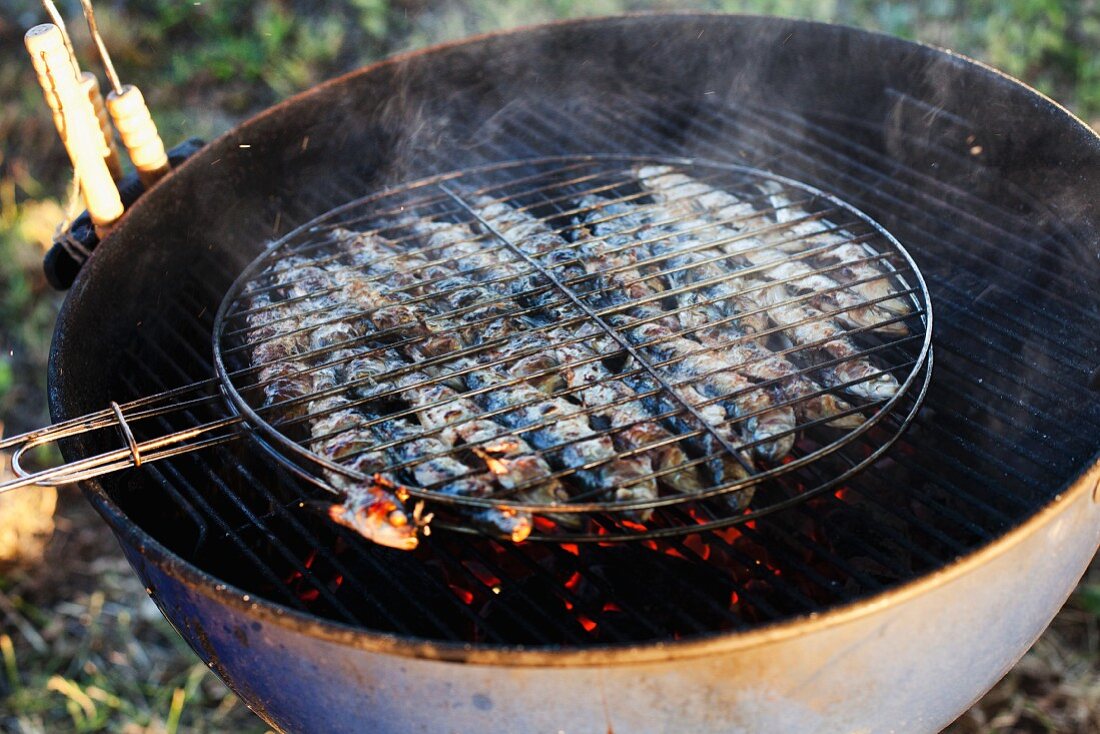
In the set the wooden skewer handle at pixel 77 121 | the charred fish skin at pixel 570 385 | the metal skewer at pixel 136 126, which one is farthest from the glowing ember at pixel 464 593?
the metal skewer at pixel 136 126

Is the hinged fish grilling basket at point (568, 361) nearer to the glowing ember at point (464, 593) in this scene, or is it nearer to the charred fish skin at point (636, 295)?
the charred fish skin at point (636, 295)

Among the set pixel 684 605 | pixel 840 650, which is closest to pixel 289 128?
pixel 684 605

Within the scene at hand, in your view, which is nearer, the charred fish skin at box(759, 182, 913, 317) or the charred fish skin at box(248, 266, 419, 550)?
A: the charred fish skin at box(248, 266, 419, 550)

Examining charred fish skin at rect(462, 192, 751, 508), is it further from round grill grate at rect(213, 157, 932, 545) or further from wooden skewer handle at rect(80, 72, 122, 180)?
wooden skewer handle at rect(80, 72, 122, 180)

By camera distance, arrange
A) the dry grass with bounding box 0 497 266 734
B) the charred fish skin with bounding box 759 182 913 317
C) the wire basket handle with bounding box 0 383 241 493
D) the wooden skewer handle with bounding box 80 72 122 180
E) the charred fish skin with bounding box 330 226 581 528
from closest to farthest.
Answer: the wire basket handle with bounding box 0 383 241 493
the charred fish skin with bounding box 330 226 581 528
the charred fish skin with bounding box 759 182 913 317
the wooden skewer handle with bounding box 80 72 122 180
the dry grass with bounding box 0 497 266 734

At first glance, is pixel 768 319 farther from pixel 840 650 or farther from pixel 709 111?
pixel 709 111

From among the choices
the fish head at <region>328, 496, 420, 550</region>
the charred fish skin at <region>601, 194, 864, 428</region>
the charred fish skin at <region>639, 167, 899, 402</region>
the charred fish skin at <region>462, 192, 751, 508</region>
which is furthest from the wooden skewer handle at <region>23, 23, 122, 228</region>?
the charred fish skin at <region>639, 167, 899, 402</region>
